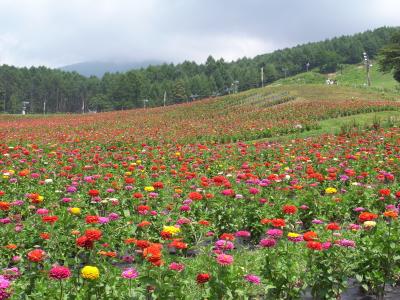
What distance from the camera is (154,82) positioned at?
152 metres

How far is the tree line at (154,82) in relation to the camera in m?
128

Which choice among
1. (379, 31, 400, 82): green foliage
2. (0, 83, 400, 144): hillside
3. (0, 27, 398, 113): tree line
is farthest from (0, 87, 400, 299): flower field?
(0, 27, 398, 113): tree line

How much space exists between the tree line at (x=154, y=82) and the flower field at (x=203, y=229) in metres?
101

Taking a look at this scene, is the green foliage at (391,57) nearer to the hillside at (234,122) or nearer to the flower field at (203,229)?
the hillside at (234,122)

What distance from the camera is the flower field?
4.16m

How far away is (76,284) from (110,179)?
204 inches

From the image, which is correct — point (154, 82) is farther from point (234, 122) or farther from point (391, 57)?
point (234, 122)

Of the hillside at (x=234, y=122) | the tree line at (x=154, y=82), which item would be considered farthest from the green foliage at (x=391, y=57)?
the tree line at (x=154, y=82)

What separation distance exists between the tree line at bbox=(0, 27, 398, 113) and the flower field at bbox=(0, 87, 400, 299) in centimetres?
10126

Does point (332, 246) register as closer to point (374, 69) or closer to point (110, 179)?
point (110, 179)

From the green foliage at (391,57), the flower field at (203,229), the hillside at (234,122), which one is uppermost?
the green foliage at (391,57)

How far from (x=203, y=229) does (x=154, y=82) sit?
485 feet

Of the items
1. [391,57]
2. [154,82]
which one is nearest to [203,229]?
[391,57]

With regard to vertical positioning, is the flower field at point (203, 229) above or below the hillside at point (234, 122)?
below
